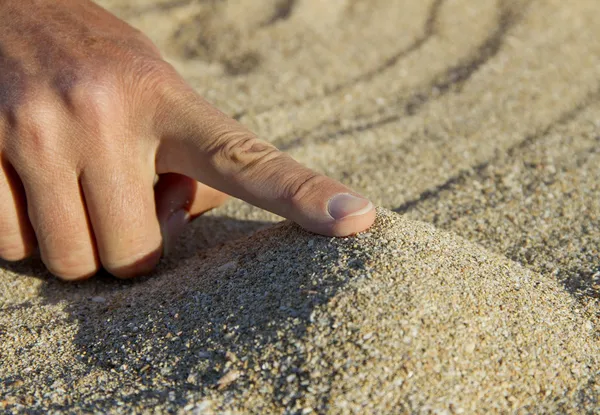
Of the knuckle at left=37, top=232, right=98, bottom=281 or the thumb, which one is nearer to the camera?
the thumb

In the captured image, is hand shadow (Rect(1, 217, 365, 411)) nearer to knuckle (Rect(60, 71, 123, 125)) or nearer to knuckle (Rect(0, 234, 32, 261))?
knuckle (Rect(0, 234, 32, 261))

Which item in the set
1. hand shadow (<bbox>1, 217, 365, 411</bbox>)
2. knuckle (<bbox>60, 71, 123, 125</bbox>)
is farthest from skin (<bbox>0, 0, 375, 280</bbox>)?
hand shadow (<bbox>1, 217, 365, 411</bbox>)

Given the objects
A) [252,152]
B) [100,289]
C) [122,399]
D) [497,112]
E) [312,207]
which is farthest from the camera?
[497,112]

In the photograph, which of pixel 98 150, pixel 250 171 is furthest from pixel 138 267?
pixel 250 171

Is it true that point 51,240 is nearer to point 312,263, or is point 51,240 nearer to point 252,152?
point 252,152

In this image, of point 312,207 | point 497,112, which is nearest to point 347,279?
point 312,207

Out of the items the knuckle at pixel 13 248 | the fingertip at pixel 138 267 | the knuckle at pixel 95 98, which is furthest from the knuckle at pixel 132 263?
the knuckle at pixel 95 98

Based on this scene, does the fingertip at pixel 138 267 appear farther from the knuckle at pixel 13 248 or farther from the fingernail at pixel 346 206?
the fingernail at pixel 346 206
